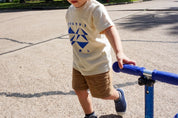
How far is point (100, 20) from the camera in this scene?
1563mm

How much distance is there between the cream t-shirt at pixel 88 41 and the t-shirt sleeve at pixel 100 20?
0.02 metres

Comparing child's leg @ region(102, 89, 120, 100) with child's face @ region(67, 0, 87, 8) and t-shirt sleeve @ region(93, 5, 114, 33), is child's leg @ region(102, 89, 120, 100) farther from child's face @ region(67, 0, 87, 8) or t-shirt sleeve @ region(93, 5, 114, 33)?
child's face @ region(67, 0, 87, 8)

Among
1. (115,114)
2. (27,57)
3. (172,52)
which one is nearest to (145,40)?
(172,52)

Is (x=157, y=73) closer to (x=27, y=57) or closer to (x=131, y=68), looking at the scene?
(x=131, y=68)

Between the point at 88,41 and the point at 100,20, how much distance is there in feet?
0.78

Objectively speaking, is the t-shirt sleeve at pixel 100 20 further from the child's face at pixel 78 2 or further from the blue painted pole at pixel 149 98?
the blue painted pole at pixel 149 98

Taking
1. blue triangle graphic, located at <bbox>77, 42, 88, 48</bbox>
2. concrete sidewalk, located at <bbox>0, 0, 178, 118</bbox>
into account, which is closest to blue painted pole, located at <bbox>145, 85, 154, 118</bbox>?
blue triangle graphic, located at <bbox>77, 42, 88, 48</bbox>

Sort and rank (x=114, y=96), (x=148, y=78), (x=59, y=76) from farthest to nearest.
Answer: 1. (x=59, y=76)
2. (x=114, y=96)
3. (x=148, y=78)

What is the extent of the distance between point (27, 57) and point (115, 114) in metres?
2.41

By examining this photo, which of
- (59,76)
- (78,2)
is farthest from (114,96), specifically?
(59,76)

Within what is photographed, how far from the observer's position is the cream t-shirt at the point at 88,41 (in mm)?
1671

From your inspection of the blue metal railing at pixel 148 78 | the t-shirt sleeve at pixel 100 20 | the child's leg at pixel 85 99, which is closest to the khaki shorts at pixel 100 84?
the child's leg at pixel 85 99

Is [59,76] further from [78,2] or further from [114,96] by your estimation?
[78,2]

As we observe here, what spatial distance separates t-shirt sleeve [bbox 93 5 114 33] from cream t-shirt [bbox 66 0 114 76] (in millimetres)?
17
